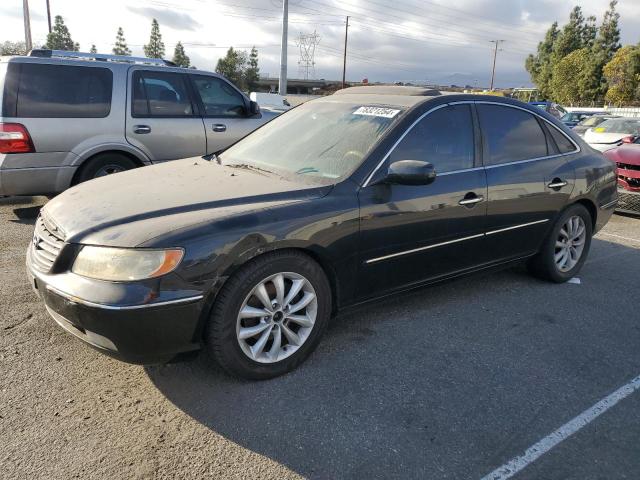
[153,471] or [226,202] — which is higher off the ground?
[226,202]

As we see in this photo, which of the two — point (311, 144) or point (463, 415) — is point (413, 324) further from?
point (311, 144)

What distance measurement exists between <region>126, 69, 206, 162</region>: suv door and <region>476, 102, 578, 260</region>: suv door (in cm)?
398

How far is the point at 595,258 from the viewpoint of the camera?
558 centimetres

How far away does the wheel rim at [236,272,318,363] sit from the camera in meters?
2.82

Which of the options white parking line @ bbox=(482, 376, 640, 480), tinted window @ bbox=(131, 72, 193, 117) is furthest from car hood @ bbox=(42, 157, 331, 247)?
tinted window @ bbox=(131, 72, 193, 117)

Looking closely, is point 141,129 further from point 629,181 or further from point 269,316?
point 629,181

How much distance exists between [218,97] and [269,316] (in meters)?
4.93

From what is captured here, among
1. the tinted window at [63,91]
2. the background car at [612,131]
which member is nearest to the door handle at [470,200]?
the tinted window at [63,91]

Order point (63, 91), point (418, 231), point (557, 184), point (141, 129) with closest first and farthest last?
point (418, 231)
point (557, 184)
point (63, 91)
point (141, 129)

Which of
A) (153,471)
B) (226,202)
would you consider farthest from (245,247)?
(153,471)

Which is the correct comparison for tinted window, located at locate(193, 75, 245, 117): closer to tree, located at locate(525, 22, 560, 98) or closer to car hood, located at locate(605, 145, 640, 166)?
car hood, located at locate(605, 145, 640, 166)

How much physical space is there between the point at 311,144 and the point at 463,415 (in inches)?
79.2

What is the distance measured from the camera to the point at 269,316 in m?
2.89

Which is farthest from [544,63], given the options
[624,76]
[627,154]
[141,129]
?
[141,129]
